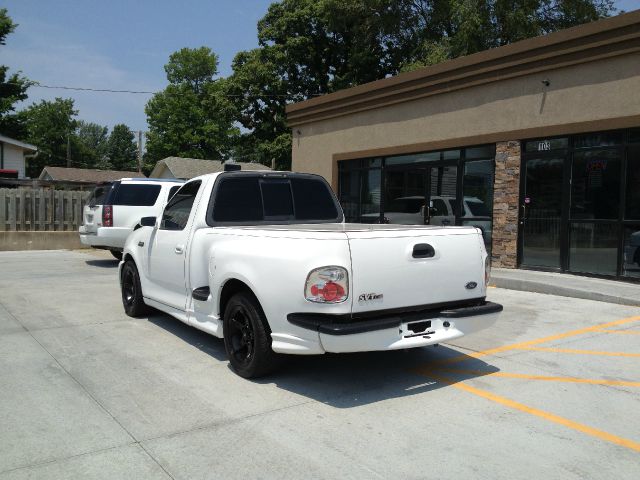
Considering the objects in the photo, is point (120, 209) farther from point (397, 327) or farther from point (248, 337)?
point (397, 327)

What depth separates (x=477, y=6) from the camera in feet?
82.6

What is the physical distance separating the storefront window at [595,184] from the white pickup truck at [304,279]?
6.49 meters

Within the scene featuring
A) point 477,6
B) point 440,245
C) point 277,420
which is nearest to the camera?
point 277,420

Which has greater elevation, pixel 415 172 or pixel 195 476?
pixel 415 172

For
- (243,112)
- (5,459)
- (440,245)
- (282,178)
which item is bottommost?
(5,459)

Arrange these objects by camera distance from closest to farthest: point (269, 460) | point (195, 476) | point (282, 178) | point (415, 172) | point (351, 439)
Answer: point (195, 476) → point (269, 460) → point (351, 439) → point (282, 178) → point (415, 172)

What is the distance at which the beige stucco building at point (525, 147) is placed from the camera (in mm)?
10242

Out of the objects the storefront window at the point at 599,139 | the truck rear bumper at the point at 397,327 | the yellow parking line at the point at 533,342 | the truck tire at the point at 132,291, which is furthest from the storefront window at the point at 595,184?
the truck tire at the point at 132,291

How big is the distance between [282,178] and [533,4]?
2405cm

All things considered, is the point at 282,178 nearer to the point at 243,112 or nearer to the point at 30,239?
the point at 30,239

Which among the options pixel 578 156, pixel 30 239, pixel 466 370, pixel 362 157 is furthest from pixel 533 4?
pixel 466 370

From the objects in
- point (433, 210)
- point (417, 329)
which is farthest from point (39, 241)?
point (417, 329)

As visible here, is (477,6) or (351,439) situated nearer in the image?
(351,439)

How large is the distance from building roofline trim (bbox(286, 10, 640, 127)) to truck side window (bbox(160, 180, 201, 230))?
26.9 feet
